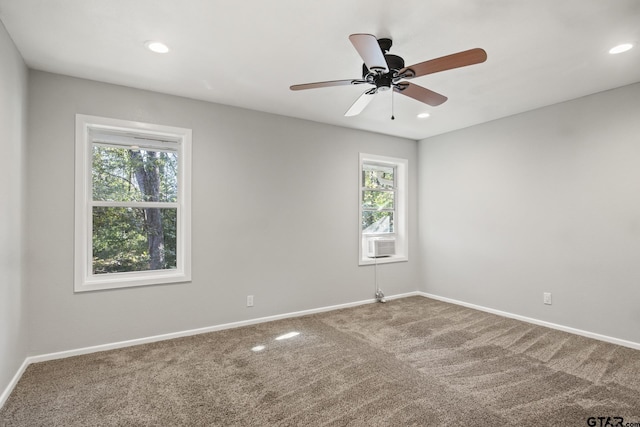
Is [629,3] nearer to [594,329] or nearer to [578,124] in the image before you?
[578,124]

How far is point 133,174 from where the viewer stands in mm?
3377

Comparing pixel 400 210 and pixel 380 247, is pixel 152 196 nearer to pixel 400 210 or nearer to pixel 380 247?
pixel 380 247

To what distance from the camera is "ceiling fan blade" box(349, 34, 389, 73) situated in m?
1.76

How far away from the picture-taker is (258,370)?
2.69 m

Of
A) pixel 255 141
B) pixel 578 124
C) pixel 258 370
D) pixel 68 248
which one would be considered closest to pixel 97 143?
pixel 68 248

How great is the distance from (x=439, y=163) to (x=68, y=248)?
15.5 feet

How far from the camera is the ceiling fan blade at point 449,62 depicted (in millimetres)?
1844

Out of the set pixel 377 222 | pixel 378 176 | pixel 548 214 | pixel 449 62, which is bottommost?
pixel 377 222

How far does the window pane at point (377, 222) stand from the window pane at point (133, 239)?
269cm

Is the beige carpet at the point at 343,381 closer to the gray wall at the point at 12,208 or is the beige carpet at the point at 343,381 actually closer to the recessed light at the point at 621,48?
the gray wall at the point at 12,208

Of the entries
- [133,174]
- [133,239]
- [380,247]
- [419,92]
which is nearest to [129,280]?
[133,239]

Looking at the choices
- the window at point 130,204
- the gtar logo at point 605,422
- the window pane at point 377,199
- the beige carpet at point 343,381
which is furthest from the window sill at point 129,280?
the gtar logo at point 605,422

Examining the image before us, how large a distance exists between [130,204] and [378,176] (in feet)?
11.2

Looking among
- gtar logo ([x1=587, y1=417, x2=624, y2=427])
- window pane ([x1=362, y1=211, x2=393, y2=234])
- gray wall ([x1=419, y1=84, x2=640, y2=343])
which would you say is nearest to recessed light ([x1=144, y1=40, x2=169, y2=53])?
window pane ([x1=362, y1=211, x2=393, y2=234])
